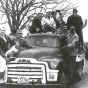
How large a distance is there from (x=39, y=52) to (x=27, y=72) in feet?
3.19

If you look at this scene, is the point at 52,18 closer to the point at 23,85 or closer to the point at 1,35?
the point at 1,35

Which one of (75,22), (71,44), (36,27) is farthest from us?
(75,22)

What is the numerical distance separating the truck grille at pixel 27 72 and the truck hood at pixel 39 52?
55cm

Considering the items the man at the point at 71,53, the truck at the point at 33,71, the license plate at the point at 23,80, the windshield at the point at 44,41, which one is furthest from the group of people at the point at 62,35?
the license plate at the point at 23,80

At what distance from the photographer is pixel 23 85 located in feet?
28.5

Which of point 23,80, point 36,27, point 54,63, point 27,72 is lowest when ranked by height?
point 23,80

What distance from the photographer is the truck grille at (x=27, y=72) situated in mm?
8836

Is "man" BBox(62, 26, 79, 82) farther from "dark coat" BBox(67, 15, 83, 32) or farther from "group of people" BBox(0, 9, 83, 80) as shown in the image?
"dark coat" BBox(67, 15, 83, 32)

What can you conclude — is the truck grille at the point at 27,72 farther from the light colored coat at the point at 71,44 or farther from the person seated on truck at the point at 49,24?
the person seated on truck at the point at 49,24

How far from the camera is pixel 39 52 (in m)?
9.64

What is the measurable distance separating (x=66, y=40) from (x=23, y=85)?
259cm

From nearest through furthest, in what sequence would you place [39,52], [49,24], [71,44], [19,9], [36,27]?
[39,52] → [71,44] → [49,24] → [36,27] → [19,9]

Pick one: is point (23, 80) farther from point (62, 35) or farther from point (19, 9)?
point (19, 9)

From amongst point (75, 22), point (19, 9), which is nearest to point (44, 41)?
point (75, 22)
